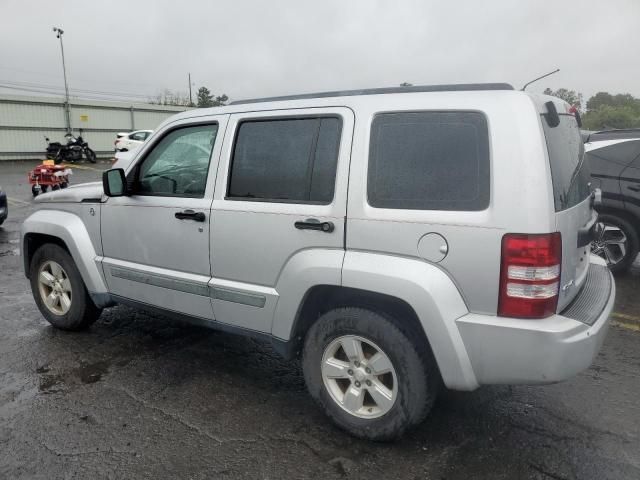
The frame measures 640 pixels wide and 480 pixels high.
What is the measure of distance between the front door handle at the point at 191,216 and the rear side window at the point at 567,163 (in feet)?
6.75

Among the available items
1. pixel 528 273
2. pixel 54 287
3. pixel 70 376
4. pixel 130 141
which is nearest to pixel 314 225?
pixel 528 273

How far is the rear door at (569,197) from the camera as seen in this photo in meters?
2.51

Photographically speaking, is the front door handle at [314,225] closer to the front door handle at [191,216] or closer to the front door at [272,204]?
the front door at [272,204]

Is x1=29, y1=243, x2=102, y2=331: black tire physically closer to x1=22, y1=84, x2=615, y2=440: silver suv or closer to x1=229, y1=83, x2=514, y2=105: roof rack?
x1=22, y1=84, x2=615, y2=440: silver suv

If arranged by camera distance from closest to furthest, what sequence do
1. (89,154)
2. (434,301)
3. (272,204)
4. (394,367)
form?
(434,301) → (394,367) → (272,204) → (89,154)

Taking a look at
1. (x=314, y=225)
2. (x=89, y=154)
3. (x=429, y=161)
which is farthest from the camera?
(x=89, y=154)

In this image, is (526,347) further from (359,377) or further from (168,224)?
(168,224)

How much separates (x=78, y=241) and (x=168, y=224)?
1038 millimetres

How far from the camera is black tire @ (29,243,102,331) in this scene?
14.2 feet

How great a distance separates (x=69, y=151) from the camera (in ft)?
75.8

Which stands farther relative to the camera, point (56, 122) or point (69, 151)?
point (56, 122)

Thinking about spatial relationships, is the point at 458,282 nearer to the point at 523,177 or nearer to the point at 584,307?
the point at 523,177

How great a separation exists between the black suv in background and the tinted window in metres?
4.53

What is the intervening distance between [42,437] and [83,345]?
4.47 feet
